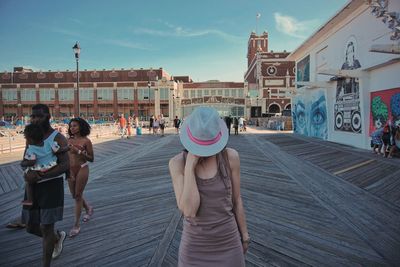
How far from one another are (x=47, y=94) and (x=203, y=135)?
234ft

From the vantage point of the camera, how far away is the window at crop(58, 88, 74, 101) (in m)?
62.8

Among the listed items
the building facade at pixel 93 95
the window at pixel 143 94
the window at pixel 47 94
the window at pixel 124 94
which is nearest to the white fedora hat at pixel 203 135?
the building facade at pixel 93 95

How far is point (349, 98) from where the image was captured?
14.6 meters

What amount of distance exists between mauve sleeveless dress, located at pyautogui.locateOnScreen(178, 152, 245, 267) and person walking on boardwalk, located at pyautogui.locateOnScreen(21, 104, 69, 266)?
176cm

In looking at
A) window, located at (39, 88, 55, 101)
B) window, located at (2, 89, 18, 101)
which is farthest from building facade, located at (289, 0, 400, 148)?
window, located at (2, 89, 18, 101)

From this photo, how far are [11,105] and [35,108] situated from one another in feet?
242

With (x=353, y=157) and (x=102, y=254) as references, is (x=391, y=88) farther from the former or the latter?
(x=102, y=254)

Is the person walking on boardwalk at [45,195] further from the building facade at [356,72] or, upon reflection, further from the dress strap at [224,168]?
the building facade at [356,72]

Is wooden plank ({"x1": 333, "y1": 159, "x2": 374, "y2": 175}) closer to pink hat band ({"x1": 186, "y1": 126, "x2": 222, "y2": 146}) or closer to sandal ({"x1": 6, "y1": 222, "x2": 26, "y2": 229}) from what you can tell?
pink hat band ({"x1": 186, "y1": 126, "x2": 222, "y2": 146})

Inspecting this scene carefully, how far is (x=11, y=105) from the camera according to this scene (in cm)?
6344

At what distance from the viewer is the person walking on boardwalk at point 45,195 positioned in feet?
9.08

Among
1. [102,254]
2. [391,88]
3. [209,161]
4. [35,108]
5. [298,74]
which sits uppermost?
[298,74]

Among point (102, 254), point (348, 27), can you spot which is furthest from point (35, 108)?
point (348, 27)

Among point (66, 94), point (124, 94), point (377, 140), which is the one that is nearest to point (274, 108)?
point (124, 94)
